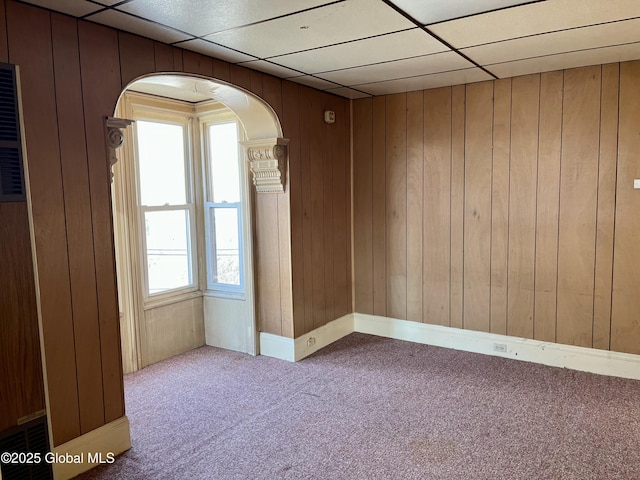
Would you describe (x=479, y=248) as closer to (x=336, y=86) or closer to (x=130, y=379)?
(x=336, y=86)

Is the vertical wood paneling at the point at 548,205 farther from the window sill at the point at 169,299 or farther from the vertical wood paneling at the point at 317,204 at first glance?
the window sill at the point at 169,299

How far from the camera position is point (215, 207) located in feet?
14.3

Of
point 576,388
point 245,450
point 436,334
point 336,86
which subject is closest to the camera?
point 245,450

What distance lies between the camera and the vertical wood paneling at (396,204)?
4.34 m

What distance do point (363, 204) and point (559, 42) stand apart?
2227 millimetres

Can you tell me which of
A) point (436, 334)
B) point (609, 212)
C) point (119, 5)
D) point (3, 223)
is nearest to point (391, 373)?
point (436, 334)

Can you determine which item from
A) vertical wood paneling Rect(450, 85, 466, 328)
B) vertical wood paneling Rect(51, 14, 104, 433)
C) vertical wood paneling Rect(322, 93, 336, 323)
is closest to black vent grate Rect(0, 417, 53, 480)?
vertical wood paneling Rect(51, 14, 104, 433)

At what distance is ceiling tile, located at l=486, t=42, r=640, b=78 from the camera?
10.1 feet

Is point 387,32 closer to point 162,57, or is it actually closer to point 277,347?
point 162,57

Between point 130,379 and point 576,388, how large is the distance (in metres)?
3.35

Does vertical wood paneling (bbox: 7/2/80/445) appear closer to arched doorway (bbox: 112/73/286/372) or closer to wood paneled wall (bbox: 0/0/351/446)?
wood paneled wall (bbox: 0/0/351/446)

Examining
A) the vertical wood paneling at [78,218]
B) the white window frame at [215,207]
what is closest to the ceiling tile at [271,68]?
the white window frame at [215,207]

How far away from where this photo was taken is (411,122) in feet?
14.0

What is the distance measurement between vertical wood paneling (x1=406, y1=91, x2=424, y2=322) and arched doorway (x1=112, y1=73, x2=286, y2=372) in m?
1.29
